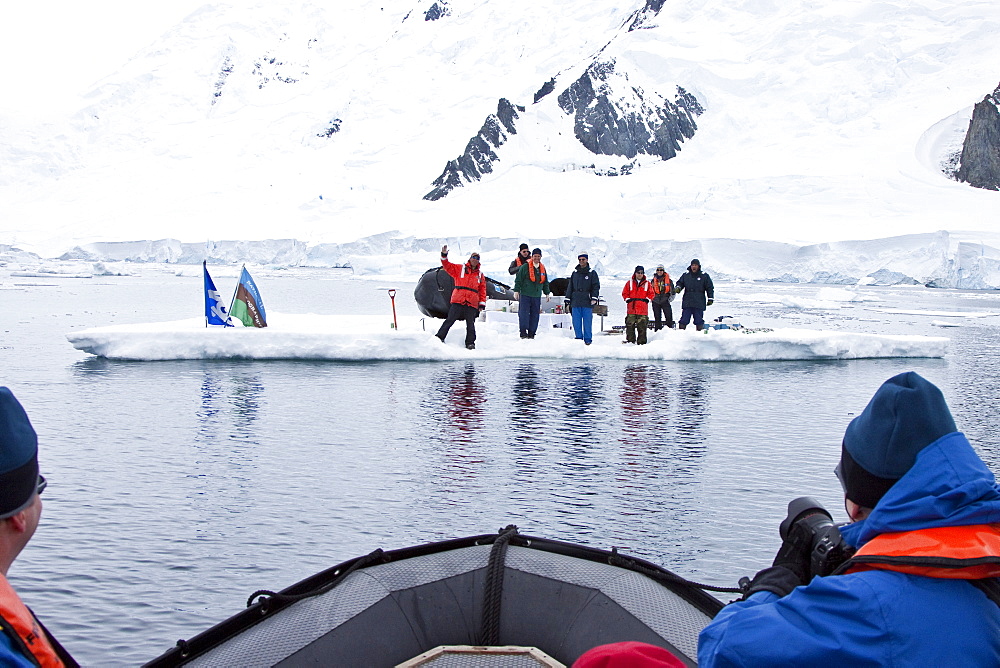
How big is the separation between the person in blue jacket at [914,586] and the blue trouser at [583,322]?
11477 mm

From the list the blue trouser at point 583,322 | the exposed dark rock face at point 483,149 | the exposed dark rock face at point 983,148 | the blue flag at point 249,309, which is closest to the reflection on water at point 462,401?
the blue trouser at point 583,322

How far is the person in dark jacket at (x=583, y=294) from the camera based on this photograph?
1243cm

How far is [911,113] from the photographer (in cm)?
6116

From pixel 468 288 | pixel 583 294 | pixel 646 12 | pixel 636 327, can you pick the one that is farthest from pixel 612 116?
pixel 468 288

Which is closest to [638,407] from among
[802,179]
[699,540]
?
[699,540]

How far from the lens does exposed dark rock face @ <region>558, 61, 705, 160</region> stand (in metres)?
80.8

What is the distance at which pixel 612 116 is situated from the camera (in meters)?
82.3

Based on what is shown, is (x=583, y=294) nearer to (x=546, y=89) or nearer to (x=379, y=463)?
(x=379, y=463)

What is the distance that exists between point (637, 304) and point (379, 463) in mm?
6898

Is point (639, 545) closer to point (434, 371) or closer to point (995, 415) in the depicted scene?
point (995, 415)

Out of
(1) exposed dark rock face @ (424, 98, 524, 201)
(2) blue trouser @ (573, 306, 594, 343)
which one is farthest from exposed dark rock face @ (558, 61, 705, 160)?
(2) blue trouser @ (573, 306, 594, 343)

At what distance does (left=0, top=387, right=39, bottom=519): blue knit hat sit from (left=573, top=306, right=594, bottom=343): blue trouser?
11.7 metres

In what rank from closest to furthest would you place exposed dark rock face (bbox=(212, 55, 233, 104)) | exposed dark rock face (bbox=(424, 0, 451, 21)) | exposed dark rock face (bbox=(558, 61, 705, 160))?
1. exposed dark rock face (bbox=(558, 61, 705, 160))
2. exposed dark rock face (bbox=(212, 55, 233, 104))
3. exposed dark rock face (bbox=(424, 0, 451, 21))

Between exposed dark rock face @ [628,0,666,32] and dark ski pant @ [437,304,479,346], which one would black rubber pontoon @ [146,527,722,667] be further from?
exposed dark rock face @ [628,0,666,32]
